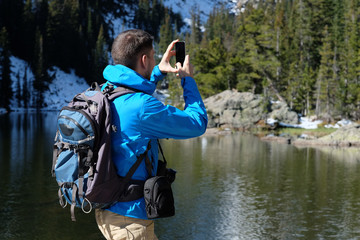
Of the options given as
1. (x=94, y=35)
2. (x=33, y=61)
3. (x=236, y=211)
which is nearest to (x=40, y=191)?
(x=236, y=211)

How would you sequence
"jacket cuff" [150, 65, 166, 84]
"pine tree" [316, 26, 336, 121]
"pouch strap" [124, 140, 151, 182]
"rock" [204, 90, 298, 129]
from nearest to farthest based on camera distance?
"pouch strap" [124, 140, 151, 182] → "jacket cuff" [150, 65, 166, 84] → "rock" [204, 90, 298, 129] → "pine tree" [316, 26, 336, 121]

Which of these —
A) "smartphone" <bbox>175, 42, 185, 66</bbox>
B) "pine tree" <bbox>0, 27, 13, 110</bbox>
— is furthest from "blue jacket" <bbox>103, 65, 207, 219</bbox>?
"pine tree" <bbox>0, 27, 13, 110</bbox>

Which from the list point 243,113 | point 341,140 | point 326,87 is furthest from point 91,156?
point 326,87

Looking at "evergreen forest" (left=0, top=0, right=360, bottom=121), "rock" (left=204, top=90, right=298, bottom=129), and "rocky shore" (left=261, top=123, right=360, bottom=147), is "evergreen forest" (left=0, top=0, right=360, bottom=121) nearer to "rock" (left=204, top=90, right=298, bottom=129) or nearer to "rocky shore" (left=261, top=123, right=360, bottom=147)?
"rock" (left=204, top=90, right=298, bottom=129)

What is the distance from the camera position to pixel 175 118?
9.98 ft

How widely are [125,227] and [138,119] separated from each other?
2.67 feet

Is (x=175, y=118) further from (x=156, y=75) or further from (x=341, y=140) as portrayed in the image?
(x=341, y=140)

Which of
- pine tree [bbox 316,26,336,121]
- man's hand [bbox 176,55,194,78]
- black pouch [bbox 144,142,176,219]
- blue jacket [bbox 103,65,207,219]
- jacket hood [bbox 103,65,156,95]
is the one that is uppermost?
pine tree [bbox 316,26,336,121]

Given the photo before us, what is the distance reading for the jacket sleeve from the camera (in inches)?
117

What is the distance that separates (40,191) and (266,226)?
23.6 ft

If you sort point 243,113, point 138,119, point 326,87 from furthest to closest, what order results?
point 326,87, point 243,113, point 138,119

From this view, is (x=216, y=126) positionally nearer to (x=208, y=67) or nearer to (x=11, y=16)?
(x=208, y=67)

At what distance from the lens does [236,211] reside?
11609mm

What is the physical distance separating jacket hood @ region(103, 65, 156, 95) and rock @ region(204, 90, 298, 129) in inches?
1588
